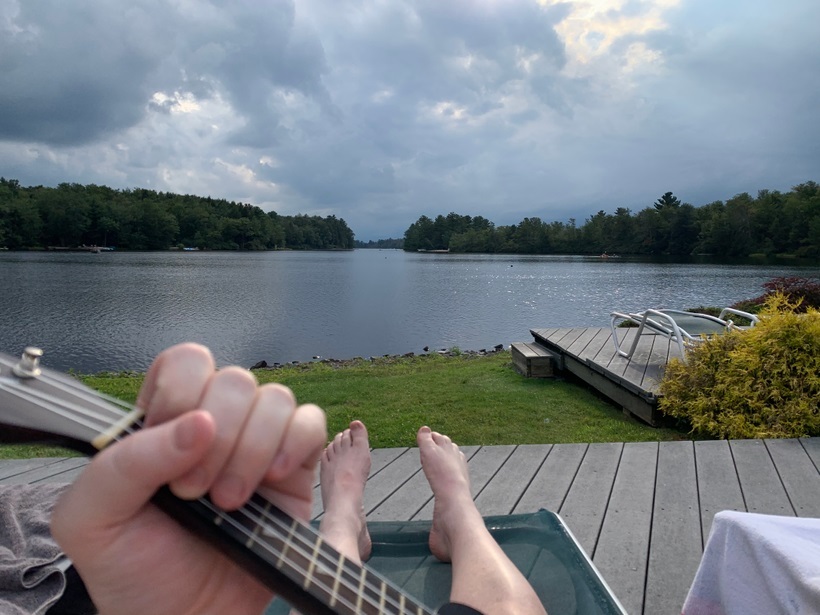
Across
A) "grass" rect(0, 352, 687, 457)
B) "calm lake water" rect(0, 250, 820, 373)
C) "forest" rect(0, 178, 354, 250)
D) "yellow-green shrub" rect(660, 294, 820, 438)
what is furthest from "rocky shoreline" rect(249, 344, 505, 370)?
"forest" rect(0, 178, 354, 250)

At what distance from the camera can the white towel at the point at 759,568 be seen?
98 centimetres

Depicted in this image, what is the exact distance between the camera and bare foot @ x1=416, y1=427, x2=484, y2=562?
5.18ft

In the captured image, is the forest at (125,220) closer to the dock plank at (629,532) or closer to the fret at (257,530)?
the dock plank at (629,532)

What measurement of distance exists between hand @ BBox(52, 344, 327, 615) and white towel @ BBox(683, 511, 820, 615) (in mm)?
888

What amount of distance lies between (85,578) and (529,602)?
877 millimetres

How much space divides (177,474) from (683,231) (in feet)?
214

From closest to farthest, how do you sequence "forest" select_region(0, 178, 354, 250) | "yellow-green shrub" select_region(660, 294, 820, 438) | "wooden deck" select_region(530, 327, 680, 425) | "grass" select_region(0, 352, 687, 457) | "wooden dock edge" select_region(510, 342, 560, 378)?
1. "yellow-green shrub" select_region(660, 294, 820, 438)
2. "grass" select_region(0, 352, 687, 457)
3. "wooden deck" select_region(530, 327, 680, 425)
4. "wooden dock edge" select_region(510, 342, 560, 378)
5. "forest" select_region(0, 178, 354, 250)

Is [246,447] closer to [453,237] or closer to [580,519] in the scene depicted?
[580,519]

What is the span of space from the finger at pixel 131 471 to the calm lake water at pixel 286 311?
1037 cm

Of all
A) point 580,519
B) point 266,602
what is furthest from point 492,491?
point 266,602

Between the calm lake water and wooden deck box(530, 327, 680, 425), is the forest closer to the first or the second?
the calm lake water

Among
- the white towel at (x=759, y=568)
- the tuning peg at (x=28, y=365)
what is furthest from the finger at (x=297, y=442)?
the white towel at (x=759, y=568)

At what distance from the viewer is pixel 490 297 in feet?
70.2

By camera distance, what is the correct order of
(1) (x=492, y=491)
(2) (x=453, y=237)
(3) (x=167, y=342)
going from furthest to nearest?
(2) (x=453, y=237), (3) (x=167, y=342), (1) (x=492, y=491)
